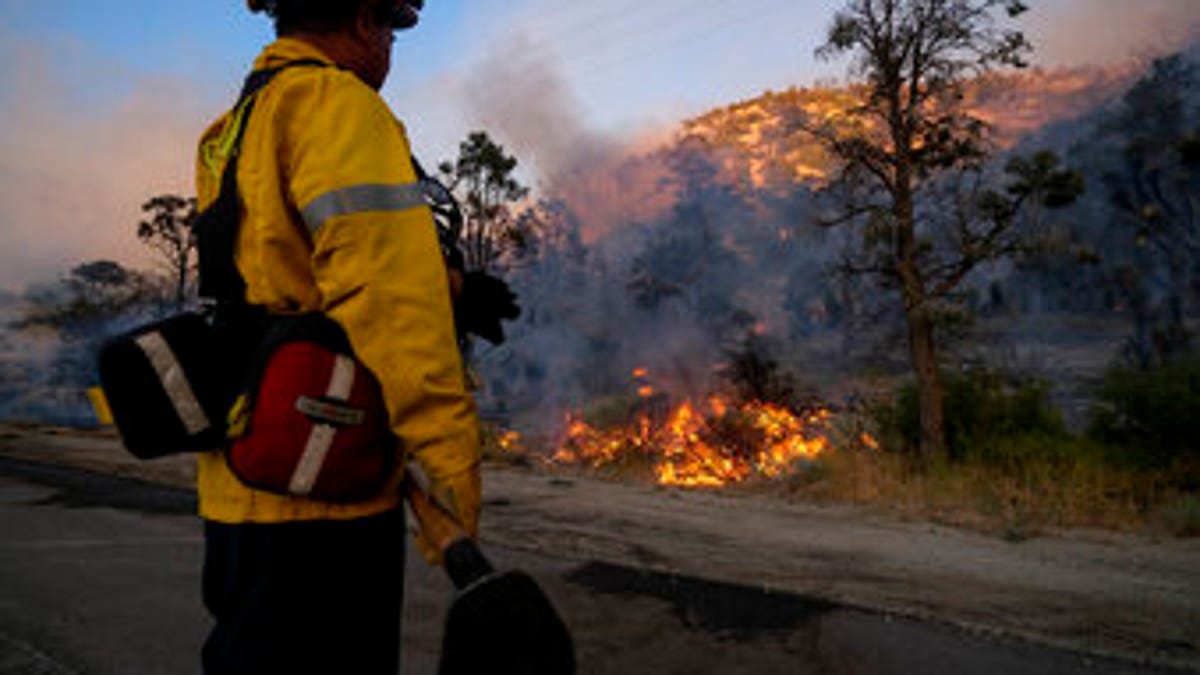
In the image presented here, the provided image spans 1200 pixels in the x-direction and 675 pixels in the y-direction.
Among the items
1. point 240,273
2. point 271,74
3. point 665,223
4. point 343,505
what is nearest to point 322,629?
point 343,505

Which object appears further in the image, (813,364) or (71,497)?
(813,364)

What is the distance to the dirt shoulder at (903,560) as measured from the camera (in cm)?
372

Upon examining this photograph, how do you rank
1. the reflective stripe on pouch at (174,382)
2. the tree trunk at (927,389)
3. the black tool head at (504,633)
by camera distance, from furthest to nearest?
the tree trunk at (927,389) → the reflective stripe on pouch at (174,382) → the black tool head at (504,633)

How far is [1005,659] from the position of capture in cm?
321

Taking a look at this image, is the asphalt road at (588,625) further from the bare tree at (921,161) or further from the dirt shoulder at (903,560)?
the bare tree at (921,161)

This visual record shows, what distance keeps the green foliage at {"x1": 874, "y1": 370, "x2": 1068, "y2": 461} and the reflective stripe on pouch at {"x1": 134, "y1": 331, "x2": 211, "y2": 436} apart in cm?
1050

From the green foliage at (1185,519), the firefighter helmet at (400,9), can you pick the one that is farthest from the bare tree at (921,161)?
the firefighter helmet at (400,9)

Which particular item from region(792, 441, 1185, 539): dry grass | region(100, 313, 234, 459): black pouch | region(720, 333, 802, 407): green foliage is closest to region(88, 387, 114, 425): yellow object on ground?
region(100, 313, 234, 459): black pouch

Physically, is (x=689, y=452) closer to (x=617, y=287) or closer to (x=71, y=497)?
(x=71, y=497)

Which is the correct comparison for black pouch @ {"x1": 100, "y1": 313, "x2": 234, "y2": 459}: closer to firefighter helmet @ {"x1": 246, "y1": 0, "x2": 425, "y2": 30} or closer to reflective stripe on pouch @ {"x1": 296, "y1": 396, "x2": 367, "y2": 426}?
reflective stripe on pouch @ {"x1": 296, "y1": 396, "x2": 367, "y2": 426}

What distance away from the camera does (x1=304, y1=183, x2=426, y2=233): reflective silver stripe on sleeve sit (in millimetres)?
1343

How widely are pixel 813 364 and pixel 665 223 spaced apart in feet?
85.0

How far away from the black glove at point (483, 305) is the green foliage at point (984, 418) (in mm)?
9952

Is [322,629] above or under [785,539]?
above
